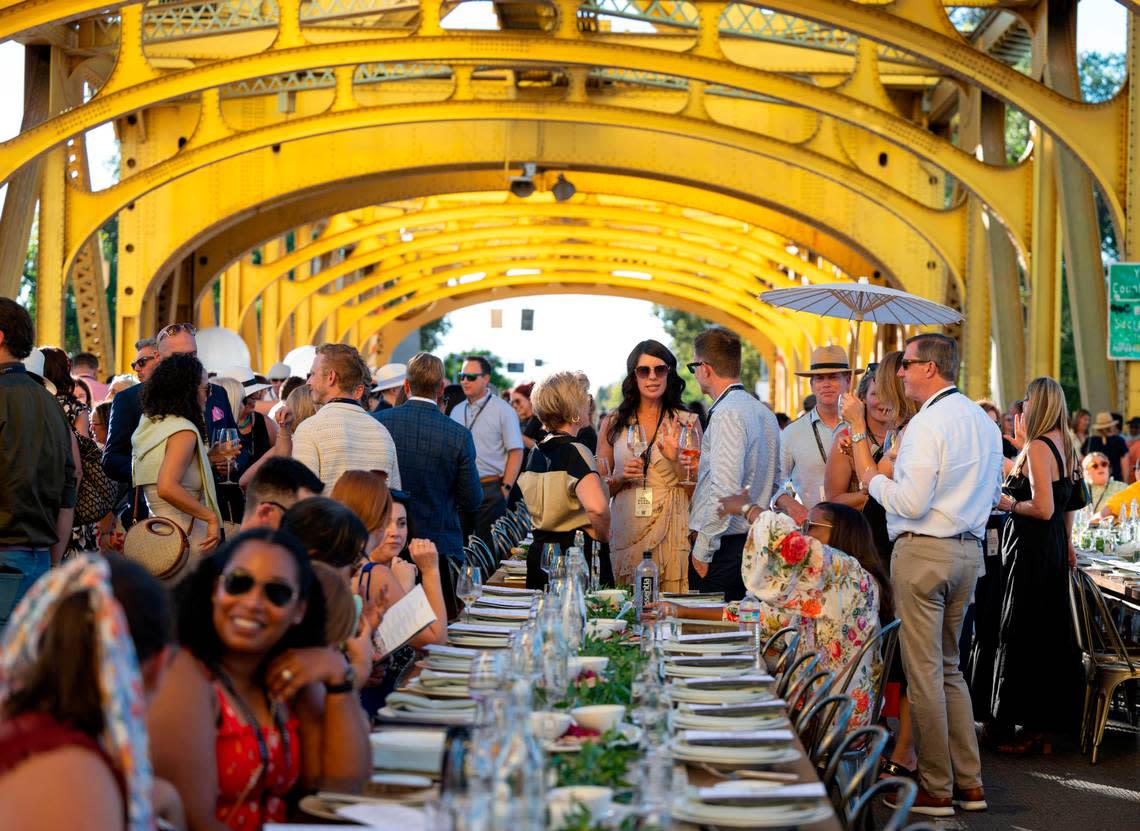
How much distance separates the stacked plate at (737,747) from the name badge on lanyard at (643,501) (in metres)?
3.69

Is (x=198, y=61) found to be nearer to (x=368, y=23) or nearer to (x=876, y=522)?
(x=368, y=23)

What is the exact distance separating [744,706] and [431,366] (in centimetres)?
452

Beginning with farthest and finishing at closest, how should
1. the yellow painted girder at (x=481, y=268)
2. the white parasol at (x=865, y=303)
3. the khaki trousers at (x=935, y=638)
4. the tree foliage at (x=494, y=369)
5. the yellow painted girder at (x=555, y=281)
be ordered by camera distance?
the tree foliage at (x=494, y=369), the yellow painted girder at (x=555, y=281), the yellow painted girder at (x=481, y=268), the white parasol at (x=865, y=303), the khaki trousers at (x=935, y=638)

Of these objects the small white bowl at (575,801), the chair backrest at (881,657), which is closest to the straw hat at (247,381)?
the chair backrest at (881,657)

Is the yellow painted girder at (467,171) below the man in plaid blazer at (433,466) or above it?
above

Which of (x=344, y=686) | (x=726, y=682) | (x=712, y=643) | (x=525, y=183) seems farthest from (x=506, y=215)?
(x=344, y=686)

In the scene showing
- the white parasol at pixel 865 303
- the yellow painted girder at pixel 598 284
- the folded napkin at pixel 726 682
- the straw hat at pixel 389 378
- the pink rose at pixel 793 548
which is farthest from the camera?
the yellow painted girder at pixel 598 284

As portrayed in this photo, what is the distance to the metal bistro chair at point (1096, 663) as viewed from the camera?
8625 millimetres

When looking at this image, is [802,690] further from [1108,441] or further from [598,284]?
[598,284]

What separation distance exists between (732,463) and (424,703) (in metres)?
3.49

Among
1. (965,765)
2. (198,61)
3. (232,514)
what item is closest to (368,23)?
(198,61)

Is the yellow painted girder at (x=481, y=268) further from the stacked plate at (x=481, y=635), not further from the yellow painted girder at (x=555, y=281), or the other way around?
the stacked plate at (x=481, y=635)

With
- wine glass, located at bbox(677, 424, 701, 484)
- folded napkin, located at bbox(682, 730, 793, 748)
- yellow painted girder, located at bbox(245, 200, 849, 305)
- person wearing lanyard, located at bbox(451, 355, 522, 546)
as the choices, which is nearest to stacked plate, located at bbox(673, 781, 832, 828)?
folded napkin, located at bbox(682, 730, 793, 748)

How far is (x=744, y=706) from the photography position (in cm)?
463
